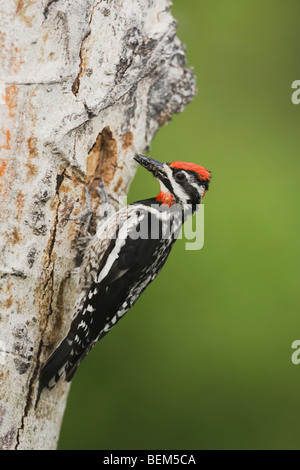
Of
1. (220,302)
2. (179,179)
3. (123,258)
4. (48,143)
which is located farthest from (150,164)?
(220,302)

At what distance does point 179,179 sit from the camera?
3758 millimetres

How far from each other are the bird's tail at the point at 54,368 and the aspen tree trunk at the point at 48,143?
4 cm

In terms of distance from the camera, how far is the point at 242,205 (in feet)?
14.3

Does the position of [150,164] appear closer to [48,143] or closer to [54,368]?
[48,143]

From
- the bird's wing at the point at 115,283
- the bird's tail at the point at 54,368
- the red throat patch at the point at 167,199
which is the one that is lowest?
the bird's tail at the point at 54,368

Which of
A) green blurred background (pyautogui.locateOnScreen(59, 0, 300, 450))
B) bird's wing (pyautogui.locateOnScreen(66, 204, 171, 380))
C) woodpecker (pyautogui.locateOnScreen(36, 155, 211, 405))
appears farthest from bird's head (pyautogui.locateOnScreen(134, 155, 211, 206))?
green blurred background (pyautogui.locateOnScreen(59, 0, 300, 450))

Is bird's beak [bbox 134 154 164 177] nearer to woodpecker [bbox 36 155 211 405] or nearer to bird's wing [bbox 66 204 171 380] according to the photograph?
woodpecker [bbox 36 155 211 405]

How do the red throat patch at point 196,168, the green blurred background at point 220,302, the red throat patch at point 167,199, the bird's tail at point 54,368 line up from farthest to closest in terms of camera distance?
the green blurred background at point 220,302 → the red throat patch at point 167,199 → the red throat patch at point 196,168 → the bird's tail at point 54,368

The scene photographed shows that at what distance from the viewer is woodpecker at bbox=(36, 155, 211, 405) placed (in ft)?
11.1

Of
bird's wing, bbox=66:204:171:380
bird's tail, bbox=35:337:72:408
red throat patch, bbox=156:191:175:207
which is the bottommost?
bird's tail, bbox=35:337:72:408

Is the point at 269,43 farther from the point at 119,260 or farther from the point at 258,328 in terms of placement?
the point at 119,260

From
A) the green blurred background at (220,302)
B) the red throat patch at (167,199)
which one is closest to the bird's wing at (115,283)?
the red throat patch at (167,199)

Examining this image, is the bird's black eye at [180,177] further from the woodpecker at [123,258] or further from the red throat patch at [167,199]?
the red throat patch at [167,199]

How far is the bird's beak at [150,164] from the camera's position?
3.75 m
